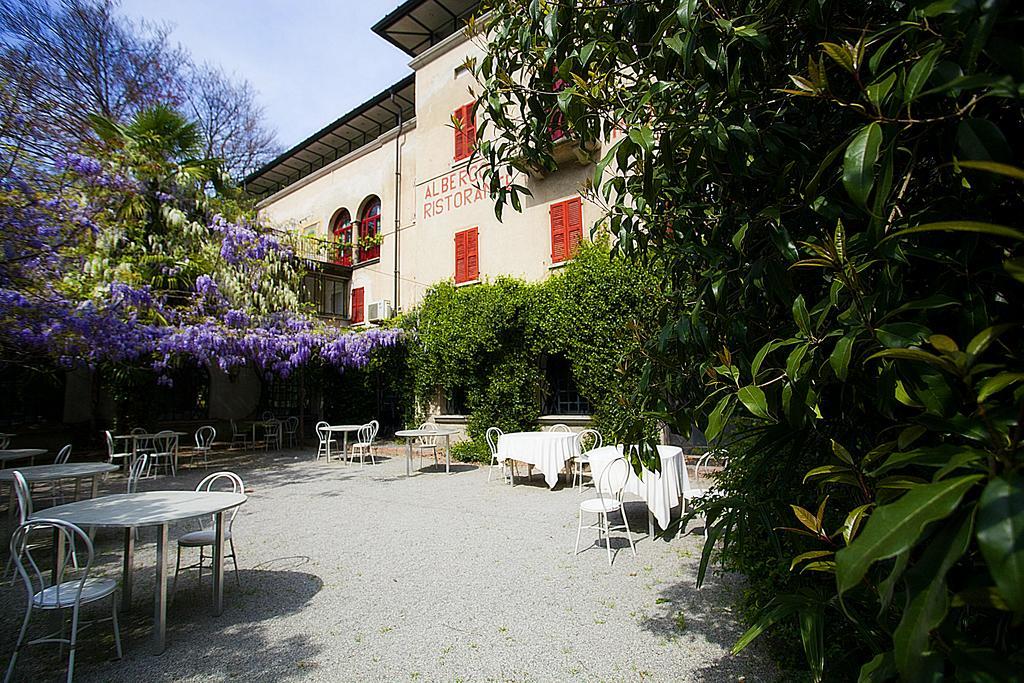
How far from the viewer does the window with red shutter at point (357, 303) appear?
1510 cm

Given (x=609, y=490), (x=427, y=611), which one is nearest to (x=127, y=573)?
(x=427, y=611)

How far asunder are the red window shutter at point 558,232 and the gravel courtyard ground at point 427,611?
5837 mm

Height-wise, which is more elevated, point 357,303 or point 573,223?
point 573,223

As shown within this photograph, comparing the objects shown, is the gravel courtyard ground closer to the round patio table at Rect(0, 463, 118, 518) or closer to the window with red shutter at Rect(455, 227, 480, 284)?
the round patio table at Rect(0, 463, 118, 518)

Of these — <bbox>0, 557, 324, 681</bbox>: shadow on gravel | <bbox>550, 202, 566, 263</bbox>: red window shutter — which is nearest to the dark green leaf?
<bbox>0, 557, 324, 681</bbox>: shadow on gravel

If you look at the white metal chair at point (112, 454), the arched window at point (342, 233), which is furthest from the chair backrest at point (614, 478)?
the arched window at point (342, 233)

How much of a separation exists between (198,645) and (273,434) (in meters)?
Result: 10.1

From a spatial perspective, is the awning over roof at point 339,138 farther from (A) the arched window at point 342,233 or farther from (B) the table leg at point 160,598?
(B) the table leg at point 160,598

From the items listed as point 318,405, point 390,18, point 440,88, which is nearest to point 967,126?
point 440,88

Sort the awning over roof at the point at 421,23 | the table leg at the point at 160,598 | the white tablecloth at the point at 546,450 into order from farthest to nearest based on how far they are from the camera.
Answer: the awning over roof at the point at 421,23
the white tablecloth at the point at 546,450
the table leg at the point at 160,598

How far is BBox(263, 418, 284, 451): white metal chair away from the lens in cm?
A: 1223

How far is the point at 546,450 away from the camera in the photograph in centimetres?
702

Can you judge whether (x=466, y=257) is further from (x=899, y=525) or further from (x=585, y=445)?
(x=899, y=525)

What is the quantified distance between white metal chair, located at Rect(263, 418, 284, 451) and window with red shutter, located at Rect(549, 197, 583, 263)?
25.5ft
